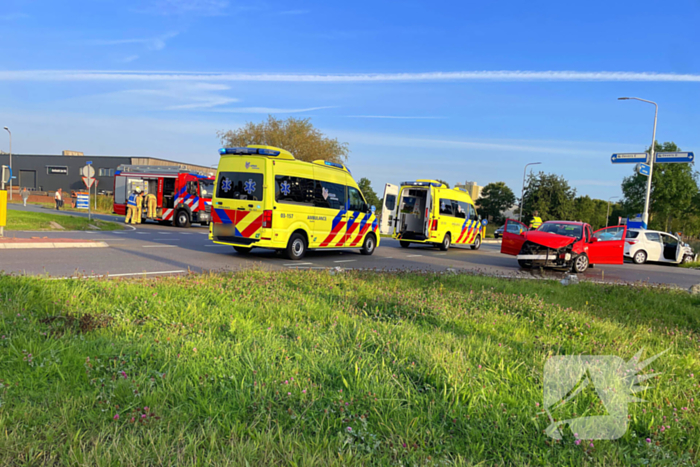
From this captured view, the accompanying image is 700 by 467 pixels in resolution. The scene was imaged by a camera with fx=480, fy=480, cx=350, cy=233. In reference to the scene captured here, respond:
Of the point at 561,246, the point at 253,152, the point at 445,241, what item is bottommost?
the point at 445,241

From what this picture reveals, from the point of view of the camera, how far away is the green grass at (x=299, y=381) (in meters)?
2.73

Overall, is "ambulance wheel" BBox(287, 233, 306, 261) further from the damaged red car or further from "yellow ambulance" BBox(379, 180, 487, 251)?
"yellow ambulance" BBox(379, 180, 487, 251)

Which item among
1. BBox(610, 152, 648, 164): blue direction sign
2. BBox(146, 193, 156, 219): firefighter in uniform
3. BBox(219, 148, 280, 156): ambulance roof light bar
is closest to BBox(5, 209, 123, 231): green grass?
BBox(146, 193, 156, 219): firefighter in uniform

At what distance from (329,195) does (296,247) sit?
198cm

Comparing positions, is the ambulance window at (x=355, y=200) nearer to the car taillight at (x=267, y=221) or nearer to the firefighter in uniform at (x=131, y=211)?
the car taillight at (x=267, y=221)

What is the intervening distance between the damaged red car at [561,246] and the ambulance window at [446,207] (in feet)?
17.3

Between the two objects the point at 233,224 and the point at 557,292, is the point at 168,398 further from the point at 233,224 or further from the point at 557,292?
the point at 233,224

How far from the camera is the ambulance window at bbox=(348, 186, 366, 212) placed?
15052mm

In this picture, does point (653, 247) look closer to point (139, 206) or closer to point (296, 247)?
point (296, 247)

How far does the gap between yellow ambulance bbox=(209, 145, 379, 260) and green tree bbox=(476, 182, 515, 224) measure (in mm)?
71594

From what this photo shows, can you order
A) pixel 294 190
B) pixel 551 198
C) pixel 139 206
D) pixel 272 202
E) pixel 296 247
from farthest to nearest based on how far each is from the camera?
1. pixel 551 198
2. pixel 139 206
3. pixel 296 247
4. pixel 294 190
5. pixel 272 202

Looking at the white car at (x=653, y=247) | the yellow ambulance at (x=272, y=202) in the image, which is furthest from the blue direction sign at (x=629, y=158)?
the yellow ambulance at (x=272, y=202)

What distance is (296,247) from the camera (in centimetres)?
1305

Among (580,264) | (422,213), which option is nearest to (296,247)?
(580,264)
